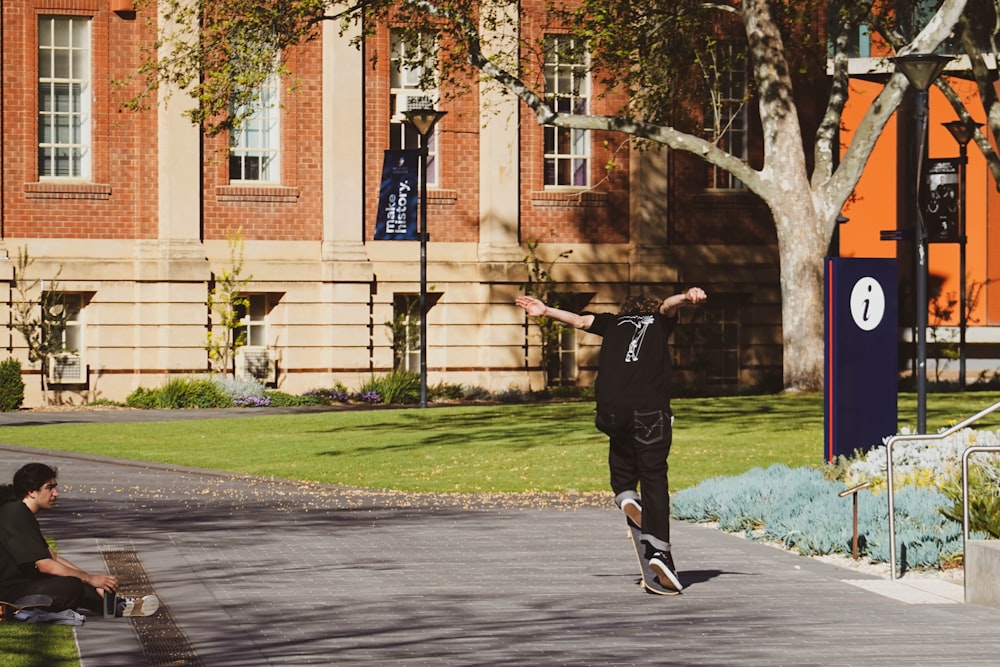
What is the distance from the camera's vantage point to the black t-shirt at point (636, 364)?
1077cm

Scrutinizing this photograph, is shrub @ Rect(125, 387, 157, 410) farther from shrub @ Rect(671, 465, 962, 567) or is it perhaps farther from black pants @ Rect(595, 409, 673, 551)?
black pants @ Rect(595, 409, 673, 551)

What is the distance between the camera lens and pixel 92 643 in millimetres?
8789

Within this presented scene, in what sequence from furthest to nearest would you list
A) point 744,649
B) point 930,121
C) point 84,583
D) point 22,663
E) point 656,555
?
point 930,121 < point 656,555 < point 84,583 < point 744,649 < point 22,663

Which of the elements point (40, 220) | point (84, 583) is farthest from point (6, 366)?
point (84, 583)

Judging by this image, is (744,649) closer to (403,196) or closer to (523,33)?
(403,196)

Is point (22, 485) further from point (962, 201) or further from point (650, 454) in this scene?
point (962, 201)

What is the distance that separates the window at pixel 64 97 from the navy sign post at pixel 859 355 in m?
20.8

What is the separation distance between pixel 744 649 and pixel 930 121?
104ft

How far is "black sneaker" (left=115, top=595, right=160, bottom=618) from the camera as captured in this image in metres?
9.57

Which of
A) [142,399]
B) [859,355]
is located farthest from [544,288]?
[859,355]

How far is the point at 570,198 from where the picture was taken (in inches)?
1409

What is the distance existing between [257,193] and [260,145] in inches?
44.3

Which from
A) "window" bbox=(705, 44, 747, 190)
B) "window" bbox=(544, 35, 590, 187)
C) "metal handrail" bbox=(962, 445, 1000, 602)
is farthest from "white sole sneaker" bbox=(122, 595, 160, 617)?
"window" bbox=(705, 44, 747, 190)

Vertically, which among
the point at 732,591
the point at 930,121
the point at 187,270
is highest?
the point at 930,121
